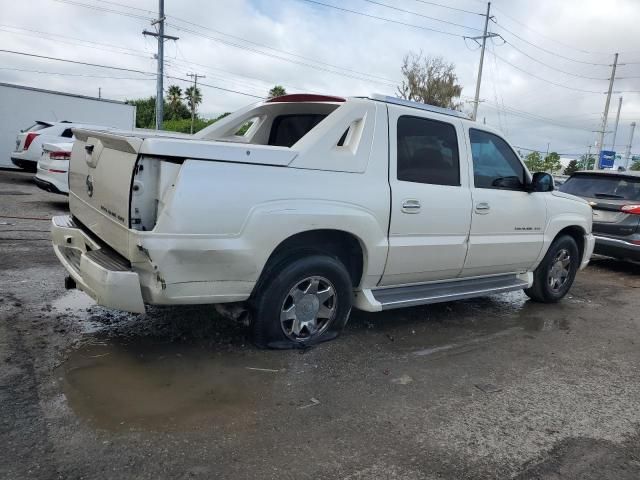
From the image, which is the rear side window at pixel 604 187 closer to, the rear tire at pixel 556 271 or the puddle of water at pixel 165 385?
the rear tire at pixel 556 271

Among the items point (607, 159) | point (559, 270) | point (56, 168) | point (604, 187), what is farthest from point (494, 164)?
point (607, 159)

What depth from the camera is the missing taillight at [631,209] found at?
323 inches

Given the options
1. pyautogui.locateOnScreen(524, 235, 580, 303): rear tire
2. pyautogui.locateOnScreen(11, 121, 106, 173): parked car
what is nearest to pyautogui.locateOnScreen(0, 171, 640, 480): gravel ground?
pyautogui.locateOnScreen(524, 235, 580, 303): rear tire

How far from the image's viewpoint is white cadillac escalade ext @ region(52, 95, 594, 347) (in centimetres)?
334

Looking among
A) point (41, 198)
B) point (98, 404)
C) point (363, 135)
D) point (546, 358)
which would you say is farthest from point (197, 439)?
point (41, 198)

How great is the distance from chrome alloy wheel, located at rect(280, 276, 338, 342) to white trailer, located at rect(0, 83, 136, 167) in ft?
50.1

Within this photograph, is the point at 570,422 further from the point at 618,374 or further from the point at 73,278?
the point at 73,278

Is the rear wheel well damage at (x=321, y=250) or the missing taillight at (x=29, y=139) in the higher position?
the missing taillight at (x=29, y=139)

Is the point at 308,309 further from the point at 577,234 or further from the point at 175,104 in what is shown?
the point at 175,104

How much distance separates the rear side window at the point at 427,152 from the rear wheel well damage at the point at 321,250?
704 mm

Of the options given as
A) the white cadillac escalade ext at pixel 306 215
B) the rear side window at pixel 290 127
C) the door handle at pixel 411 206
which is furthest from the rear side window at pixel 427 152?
the rear side window at pixel 290 127

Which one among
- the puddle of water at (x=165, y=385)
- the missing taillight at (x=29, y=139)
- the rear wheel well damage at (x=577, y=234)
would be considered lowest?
the puddle of water at (x=165, y=385)

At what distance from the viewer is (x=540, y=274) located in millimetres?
6285

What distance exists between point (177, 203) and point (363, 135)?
167 cm
